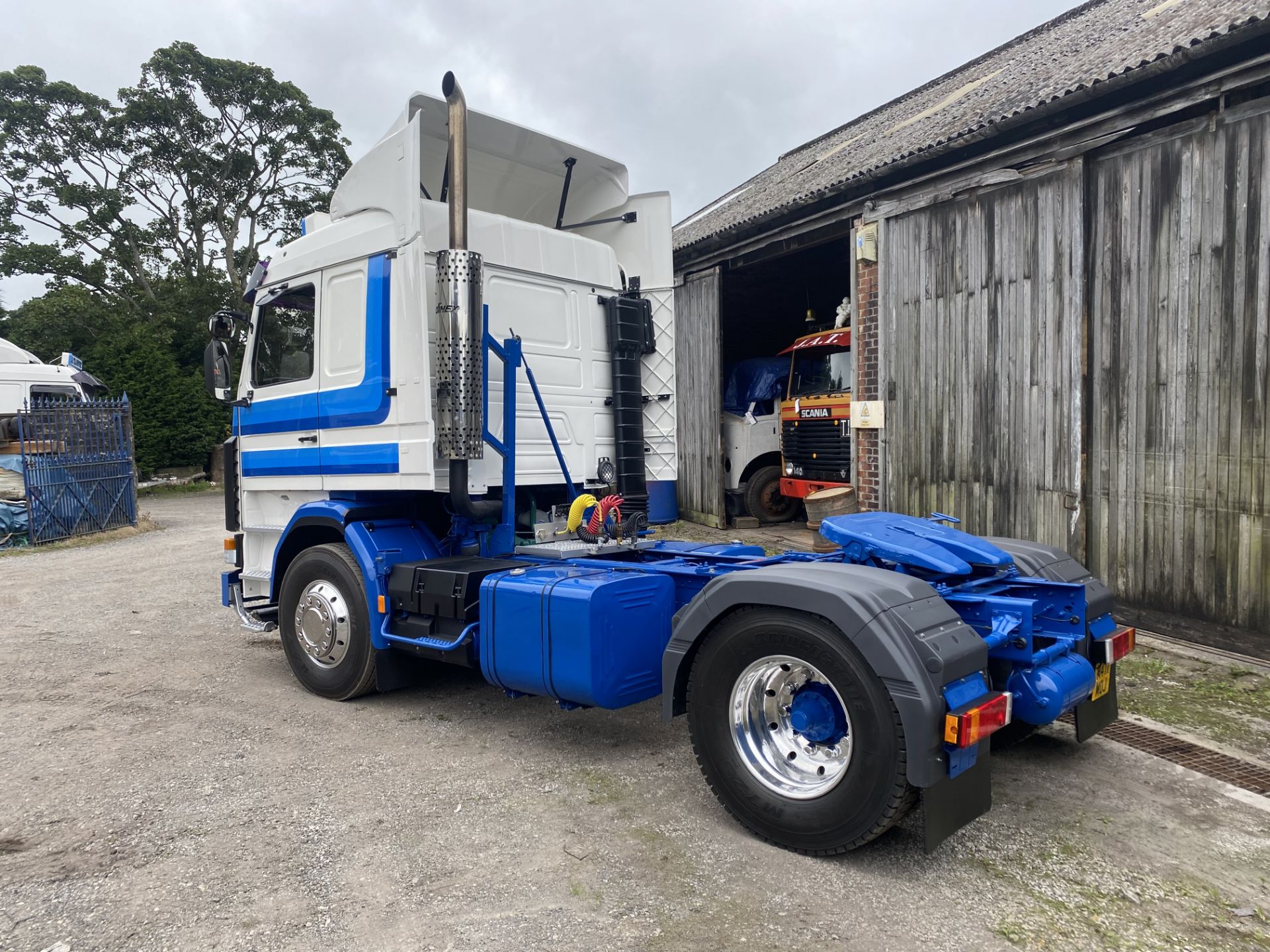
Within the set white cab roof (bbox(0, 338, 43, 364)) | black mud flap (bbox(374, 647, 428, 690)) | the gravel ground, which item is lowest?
the gravel ground

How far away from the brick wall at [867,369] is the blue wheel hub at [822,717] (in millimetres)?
5961

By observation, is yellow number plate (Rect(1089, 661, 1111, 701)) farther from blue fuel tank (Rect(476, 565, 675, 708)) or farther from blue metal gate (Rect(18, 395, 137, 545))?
blue metal gate (Rect(18, 395, 137, 545))

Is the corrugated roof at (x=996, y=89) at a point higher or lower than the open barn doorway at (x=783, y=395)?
higher

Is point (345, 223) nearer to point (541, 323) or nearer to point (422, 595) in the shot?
point (541, 323)

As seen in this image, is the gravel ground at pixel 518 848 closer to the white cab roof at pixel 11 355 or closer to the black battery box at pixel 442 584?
the black battery box at pixel 442 584

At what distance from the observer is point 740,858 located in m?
3.19

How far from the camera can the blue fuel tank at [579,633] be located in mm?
3857

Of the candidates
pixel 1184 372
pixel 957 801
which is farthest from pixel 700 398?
pixel 957 801

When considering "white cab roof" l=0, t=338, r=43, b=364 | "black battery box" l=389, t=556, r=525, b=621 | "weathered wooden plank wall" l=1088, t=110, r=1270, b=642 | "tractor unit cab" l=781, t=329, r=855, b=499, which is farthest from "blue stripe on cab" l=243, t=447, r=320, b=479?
"white cab roof" l=0, t=338, r=43, b=364

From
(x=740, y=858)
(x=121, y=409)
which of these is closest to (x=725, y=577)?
(x=740, y=858)

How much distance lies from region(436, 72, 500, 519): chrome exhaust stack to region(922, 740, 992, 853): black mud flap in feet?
9.46

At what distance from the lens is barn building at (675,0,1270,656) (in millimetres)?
5711

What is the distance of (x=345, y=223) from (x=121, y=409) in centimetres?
1261

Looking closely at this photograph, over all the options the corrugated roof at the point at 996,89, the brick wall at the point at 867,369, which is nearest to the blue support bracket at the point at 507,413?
the corrugated roof at the point at 996,89
